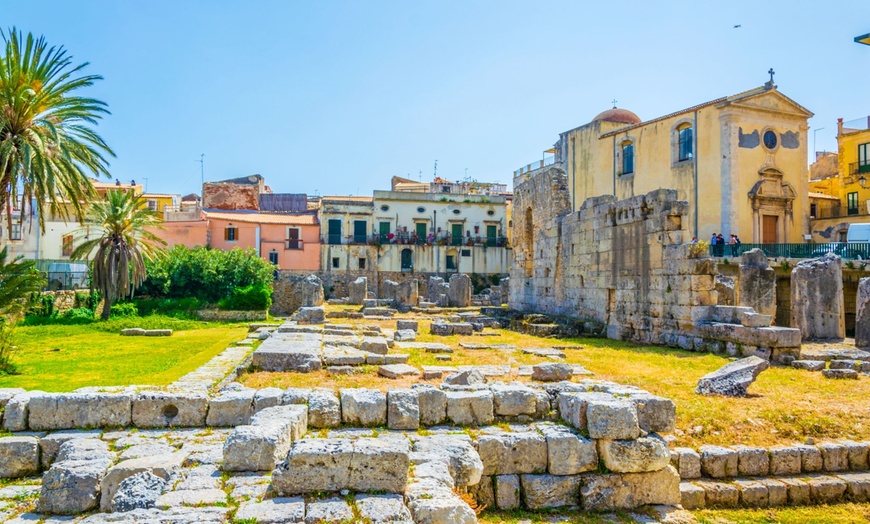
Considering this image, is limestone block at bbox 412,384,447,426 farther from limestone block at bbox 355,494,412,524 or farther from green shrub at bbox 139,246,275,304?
green shrub at bbox 139,246,275,304

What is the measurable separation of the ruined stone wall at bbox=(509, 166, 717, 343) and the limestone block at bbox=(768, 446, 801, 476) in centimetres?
749

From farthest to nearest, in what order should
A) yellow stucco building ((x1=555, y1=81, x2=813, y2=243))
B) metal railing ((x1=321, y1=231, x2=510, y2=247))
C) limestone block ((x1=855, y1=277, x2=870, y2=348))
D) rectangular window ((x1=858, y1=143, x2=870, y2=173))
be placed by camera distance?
metal railing ((x1=321, y1=231, x2=510, y2=247)), rectangular window ((x1=858, y1=143, x2=870, y2=173)), yellow stucco building ((x1=555, y1=81, x2=813, y2=243)), limestone block ((x1=855, y1=277, x2=870, y2=348))

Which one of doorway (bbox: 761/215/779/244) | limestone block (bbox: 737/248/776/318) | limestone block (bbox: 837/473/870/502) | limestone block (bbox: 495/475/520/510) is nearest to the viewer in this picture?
limestone block (bbox: 495/475/520/510)

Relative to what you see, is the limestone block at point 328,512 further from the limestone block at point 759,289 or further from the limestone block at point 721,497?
the limestone block at point 759,289

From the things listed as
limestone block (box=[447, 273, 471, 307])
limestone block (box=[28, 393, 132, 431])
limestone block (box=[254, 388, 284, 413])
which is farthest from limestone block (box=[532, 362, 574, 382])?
limestone block (box=[447, 273, 471, 307])

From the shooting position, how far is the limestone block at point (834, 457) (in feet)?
23.1

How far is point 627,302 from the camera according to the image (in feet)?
55.6

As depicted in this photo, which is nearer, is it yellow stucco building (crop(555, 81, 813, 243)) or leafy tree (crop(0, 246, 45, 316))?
leafy tree (crop(0, 246, 45, 316))

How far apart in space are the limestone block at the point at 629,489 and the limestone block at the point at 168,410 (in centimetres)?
425

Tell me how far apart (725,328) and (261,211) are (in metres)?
44.9

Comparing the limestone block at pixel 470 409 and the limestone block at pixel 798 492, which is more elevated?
the limestone block at pixel 470 409

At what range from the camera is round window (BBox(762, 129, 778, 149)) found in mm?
31595

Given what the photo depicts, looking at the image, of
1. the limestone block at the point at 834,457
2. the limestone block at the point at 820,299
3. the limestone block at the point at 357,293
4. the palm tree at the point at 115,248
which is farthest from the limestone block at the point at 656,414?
the palm tree at the point at 115,248

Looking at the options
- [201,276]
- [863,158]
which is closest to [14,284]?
[201,276]
